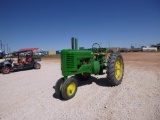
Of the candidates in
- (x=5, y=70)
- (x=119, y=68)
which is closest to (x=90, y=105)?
(x=119, y=68)

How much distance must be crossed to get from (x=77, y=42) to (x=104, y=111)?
2968 mm

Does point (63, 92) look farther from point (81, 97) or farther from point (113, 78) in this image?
point (113, 78)

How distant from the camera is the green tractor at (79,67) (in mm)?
5277

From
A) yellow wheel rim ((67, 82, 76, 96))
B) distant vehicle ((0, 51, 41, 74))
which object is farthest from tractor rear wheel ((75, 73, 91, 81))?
distant vehicle ((0, 51, 41, 74))

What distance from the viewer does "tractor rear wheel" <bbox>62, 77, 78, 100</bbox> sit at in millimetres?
4965

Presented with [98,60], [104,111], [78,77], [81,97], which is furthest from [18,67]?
[104,111]

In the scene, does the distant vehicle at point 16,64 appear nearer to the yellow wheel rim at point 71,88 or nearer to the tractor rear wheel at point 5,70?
the tractor rear wheel at point 5,70

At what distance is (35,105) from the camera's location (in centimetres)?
483

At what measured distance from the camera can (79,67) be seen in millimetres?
6250

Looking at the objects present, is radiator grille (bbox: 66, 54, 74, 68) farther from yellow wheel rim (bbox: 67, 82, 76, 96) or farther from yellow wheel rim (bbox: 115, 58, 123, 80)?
yellow wheel rim (bbox: 115, 58, 123, 80)

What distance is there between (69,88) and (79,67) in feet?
4.07

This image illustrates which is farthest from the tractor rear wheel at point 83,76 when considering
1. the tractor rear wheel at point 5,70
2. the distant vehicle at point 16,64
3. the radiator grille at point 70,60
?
the distant vehicle at point 16,64

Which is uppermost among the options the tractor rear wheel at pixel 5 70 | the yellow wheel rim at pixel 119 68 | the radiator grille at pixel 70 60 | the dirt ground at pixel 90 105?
the radiator grille at pixel 70 60

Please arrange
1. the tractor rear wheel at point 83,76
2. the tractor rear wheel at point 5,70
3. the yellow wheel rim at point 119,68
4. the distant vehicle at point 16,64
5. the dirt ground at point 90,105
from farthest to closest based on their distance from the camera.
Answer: the distant vehicle at point 16,64 < the tractor rear wheel at point 5,70 < the tractor rear wheel at point 83,76 < the yellow wheel rim at point 119,68 < the dirt ground at point 90,105
